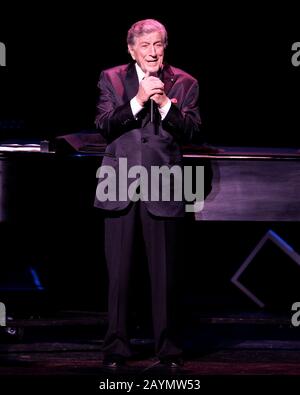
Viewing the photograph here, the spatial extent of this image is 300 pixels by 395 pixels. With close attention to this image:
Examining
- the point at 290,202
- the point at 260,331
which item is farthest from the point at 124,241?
the point at 260,331

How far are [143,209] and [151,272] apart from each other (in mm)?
278

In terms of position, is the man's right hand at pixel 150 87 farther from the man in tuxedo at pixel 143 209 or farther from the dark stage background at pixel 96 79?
the dark stage background at pixel 96 79

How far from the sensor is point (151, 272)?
140 inches

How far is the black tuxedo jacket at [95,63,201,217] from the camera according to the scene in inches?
137

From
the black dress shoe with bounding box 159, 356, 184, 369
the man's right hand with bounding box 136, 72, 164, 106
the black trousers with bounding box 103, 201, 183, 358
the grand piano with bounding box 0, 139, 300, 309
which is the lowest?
the black dress shoe with bounding box 159, 356, 184, 369

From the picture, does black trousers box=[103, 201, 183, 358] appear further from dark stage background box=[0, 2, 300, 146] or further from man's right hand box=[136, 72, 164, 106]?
dark stage background box=[0, 2, 300, 146]

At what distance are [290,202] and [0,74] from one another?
7.58 feet

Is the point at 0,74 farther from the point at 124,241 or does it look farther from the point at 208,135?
the point at 124,241

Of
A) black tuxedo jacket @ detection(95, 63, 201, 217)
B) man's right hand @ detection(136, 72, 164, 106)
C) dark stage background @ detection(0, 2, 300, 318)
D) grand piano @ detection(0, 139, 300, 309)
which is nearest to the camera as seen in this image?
man's right hand @ detection(136, 72, 164, 106)

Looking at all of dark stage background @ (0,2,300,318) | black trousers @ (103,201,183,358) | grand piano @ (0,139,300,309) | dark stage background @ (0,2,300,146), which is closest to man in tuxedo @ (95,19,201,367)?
black trousers @ (103,201,183,358)

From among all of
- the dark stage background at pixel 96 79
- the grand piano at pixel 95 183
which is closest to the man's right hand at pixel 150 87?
the grand piano at pixel 95 183

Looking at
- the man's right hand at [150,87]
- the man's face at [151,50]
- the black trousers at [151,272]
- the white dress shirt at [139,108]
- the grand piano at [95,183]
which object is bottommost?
the black trousers at [151,272]

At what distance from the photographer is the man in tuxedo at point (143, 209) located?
3.49 m

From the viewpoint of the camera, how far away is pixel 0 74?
5.46 m
